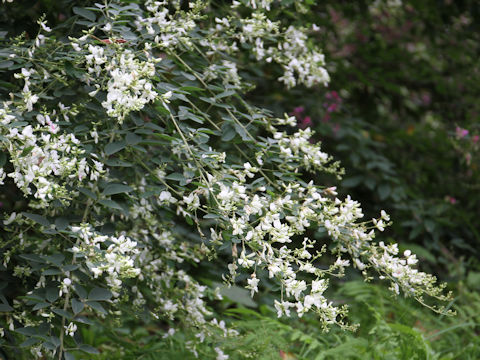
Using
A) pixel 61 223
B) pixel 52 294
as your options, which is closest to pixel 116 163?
pixel 61 223

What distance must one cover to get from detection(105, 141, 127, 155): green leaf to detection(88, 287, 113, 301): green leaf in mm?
452

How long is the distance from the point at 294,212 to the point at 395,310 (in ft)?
5.56

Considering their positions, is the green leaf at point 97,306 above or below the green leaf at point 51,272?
below

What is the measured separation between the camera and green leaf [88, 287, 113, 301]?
73.5 inches

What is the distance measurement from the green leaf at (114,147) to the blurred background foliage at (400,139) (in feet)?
3.65

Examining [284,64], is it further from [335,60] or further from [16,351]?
[16,351]

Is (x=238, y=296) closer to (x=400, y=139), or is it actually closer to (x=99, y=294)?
(x=99, y=294)

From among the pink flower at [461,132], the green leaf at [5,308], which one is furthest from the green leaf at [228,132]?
the pink flower at [461,132]

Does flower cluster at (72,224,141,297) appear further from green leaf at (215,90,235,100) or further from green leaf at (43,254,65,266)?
green leaf at (215,90,235,100)

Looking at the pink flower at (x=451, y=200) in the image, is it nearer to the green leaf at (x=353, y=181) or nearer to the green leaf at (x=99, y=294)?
the green leaf at (x=353, y=181)

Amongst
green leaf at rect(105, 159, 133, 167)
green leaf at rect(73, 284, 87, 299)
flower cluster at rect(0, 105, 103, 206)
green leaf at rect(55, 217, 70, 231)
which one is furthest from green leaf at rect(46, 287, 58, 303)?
green leaf at rect(105, 159, 133, 167)

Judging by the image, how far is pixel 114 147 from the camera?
6.45 feet

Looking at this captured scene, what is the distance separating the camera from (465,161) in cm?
418

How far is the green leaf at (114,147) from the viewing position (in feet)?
6.38
